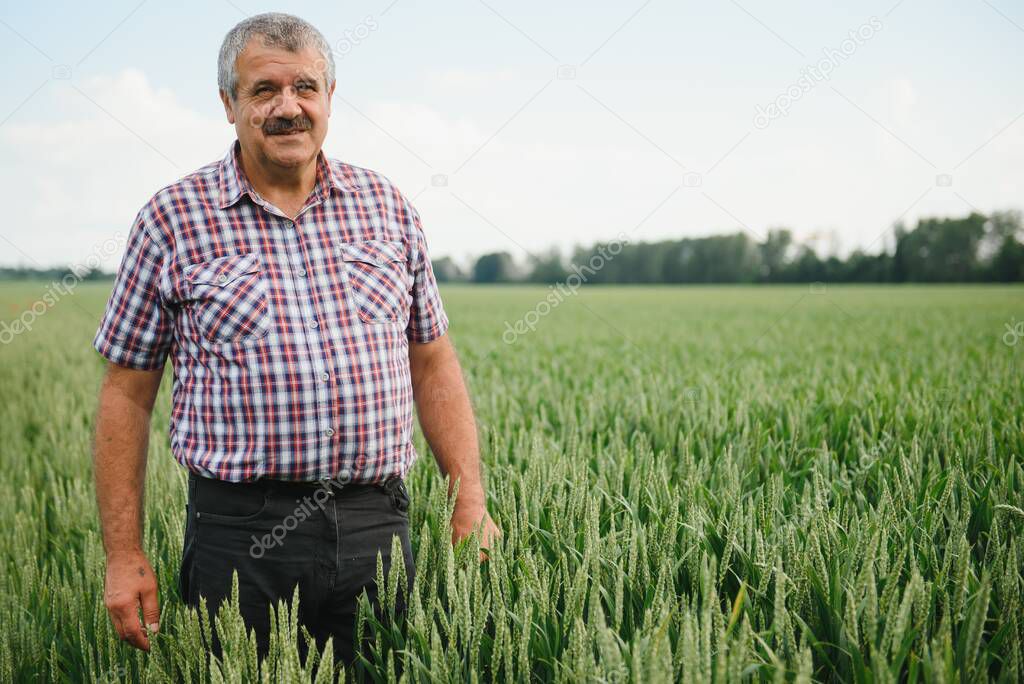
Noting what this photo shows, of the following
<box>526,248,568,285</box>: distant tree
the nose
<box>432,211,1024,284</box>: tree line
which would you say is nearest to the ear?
the nose

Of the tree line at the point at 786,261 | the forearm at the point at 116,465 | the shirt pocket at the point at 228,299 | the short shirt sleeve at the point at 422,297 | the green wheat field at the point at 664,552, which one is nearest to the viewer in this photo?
the green wheat field at the point at 664,552

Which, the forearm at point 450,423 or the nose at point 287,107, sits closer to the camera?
the nose at point 287,107

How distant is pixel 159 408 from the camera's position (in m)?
6.10

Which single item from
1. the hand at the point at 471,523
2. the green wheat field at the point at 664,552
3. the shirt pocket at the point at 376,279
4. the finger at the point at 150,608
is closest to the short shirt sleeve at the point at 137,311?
the shirt pocket at the point at 376,279

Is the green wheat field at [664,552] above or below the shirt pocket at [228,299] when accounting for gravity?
below

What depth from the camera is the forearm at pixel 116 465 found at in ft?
6.13

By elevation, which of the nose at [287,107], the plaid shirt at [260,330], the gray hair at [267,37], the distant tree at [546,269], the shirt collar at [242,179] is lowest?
the plaid shirt at [260,330]

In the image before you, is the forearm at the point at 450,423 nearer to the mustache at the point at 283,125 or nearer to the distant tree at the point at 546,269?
the mustache at the point at 283,125

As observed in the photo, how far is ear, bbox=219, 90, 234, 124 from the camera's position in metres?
1.89

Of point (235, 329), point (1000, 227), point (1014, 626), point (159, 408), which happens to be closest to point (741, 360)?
point (159, 408)

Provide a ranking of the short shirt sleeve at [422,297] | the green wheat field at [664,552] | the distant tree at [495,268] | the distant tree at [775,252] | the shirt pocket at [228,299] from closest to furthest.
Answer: the green wheat field at [664,552] → the shirt pocket at [228,299] → the short shirt sleeve at [422,297] → the distant tree at [775,252] → the distant tree at [495,268]

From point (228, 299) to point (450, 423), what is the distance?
758 millimetres

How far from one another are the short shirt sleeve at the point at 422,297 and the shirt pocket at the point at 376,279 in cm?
11

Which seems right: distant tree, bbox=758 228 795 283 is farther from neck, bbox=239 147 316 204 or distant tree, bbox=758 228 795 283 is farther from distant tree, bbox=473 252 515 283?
neck, bbox=239 147 316 204
